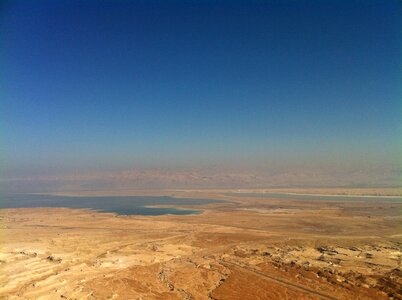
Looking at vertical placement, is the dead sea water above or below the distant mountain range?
below

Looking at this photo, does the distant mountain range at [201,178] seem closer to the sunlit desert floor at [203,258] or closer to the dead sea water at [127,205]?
the dead sea water at [127,205]

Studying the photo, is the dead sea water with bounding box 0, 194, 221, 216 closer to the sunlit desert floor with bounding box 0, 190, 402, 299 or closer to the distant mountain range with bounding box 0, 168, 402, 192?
the sunlit desert floor with bounding box 0, 190, 402, 299

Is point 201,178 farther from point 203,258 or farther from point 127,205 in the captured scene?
point 203,258

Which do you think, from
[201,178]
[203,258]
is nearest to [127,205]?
[203,258]

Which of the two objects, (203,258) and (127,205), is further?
(127,205)

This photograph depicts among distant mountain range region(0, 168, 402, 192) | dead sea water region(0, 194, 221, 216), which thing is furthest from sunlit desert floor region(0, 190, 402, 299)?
distant mountain range region(0, 168, 402, 192)

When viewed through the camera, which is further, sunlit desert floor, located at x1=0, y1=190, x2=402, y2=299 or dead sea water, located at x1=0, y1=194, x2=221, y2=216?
dead sea water, located at x1=0, y1=194, x2=221, y2=216

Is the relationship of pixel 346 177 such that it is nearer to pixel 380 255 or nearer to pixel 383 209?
pixel 383 209

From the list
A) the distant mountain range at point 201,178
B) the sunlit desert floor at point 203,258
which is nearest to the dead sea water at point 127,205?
the sunlit desert floor at point 203,258
